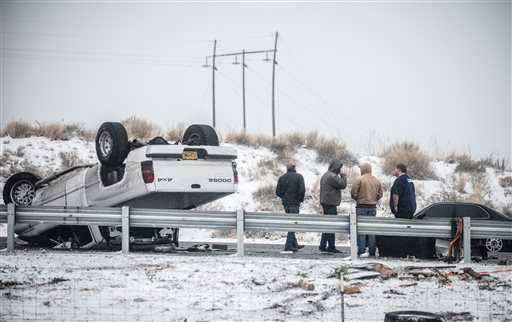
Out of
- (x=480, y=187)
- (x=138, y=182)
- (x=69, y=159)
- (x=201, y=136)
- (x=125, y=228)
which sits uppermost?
(x=201, y=136)

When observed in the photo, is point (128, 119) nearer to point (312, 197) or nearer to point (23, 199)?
point (312, 197)

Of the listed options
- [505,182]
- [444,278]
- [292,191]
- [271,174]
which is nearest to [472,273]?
[444,278]

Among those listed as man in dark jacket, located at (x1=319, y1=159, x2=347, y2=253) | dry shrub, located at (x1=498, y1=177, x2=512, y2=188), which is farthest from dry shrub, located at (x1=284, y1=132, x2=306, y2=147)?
man in dark jacket, located at (x1=319, y1=159, x2=347, y2=253)

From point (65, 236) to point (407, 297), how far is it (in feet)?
25.0

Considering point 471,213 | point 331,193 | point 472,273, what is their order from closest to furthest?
point 472,273 < point 331,193 < point 471,213

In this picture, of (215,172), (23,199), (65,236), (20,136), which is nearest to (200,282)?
(215,172)

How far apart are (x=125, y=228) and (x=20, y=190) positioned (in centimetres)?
335

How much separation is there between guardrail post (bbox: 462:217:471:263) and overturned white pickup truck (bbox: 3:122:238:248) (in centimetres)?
417

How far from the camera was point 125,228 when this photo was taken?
1439 cm

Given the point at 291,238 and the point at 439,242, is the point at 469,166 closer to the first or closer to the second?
Result: the point at 439,242

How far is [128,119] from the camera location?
33531mm

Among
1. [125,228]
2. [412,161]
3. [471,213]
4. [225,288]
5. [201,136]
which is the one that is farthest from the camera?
[412,161]

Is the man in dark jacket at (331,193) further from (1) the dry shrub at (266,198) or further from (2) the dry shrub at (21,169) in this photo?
(2) the dry shrub at (21,169)

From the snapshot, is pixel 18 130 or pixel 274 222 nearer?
pixel 274 222
